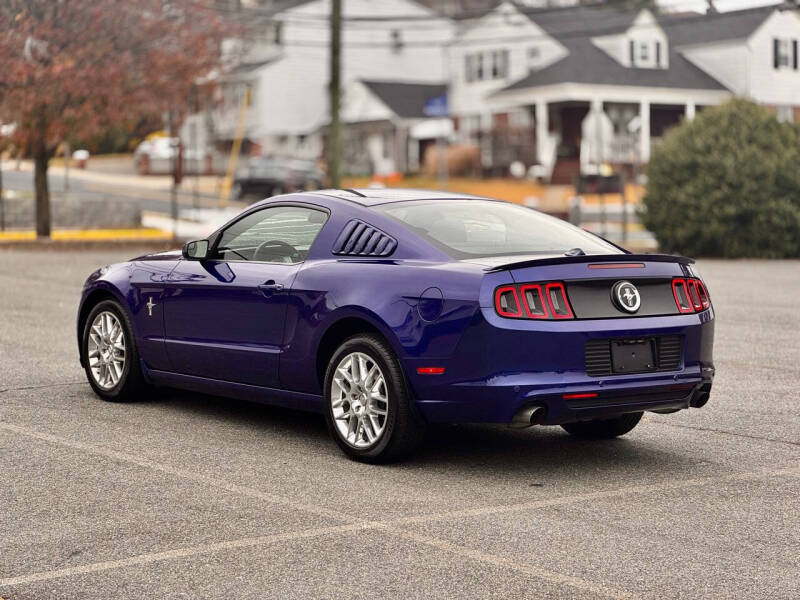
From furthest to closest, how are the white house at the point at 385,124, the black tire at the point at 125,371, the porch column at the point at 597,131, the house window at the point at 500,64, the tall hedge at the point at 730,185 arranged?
the white house at the point at 385,124 → the house window at the point at 500,64 → the porch column at the point at 597,131 → the tall hedge at the point at 730,185 → the black tire at the point at 125,371

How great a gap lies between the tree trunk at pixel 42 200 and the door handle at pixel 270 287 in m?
23.0

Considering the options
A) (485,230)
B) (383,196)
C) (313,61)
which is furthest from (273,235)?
(313,61)

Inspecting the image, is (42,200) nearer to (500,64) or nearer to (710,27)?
(500,64)

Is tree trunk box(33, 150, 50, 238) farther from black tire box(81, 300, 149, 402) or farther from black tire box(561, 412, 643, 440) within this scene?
black tire box(561, 412, 643, 440)

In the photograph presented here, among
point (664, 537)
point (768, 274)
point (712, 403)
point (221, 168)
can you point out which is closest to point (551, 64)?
point (221, 168)

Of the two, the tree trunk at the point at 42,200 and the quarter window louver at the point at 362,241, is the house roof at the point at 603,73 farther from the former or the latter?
the quarter window louver at the point at 362,241

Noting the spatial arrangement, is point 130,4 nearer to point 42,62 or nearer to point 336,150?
point 42,62

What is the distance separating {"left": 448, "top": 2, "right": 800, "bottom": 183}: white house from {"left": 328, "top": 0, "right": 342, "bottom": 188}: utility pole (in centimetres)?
2230

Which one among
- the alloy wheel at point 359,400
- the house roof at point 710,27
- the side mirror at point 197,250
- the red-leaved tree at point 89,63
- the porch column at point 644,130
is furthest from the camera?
the house roof at point 710,27

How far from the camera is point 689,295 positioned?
7555 mm

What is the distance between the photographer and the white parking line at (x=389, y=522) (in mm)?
5242

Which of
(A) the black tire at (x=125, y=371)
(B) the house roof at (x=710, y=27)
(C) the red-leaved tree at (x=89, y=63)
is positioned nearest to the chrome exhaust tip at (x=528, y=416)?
(A) the black tire at (x=125, y=371)

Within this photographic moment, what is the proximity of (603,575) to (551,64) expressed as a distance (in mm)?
51607

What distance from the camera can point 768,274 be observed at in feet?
78.2
